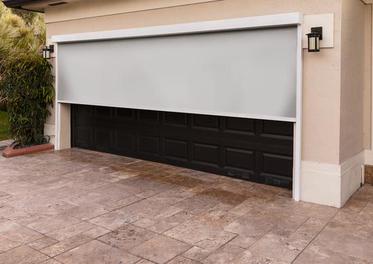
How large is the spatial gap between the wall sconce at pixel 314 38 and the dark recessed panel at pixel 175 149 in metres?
2.89

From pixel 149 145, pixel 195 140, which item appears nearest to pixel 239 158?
pixel 195 140

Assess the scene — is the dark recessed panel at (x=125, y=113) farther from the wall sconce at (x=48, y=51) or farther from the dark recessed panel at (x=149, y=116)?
the wall sconce at (x=48, y=51)

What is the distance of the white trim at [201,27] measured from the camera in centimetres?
520

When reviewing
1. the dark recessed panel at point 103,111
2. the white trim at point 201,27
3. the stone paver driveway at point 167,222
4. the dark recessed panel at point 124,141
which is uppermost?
the white trim at point 201,27

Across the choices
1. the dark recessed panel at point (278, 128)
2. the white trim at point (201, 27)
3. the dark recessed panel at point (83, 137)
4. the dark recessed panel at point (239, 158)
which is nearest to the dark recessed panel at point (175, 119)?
the dark recessed panel at point (239, 158)

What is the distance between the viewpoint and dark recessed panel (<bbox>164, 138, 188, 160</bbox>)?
280 inches

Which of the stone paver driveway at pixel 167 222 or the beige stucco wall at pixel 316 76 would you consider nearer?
the stone paver driveway at pixel 167 222

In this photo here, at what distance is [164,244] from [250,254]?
83 centimetres

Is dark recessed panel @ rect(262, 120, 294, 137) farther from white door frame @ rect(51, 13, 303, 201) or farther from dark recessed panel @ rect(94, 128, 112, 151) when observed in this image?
dark recessed panel @ rect(94, 128, 112, 151)

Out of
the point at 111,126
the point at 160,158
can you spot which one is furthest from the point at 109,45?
the point at 160,158

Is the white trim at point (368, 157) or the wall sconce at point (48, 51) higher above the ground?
the wall sconce at point (48, 51)

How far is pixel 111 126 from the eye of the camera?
8328 millimetres

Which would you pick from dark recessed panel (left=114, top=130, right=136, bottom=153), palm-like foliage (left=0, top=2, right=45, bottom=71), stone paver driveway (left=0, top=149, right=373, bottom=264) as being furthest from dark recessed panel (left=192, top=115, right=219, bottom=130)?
palm-like foliage (left=0, top=2, right=45, bottom=71)

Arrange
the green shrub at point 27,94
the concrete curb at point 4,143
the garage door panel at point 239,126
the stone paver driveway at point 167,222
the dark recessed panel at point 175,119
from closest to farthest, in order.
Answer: the stone paver driveway at point 167,222 < the garage door panel at point 239,126 < the dark recessed panel at point 175,119 < the green shrub at point 27,94 < the concrete curb at point 4,143
